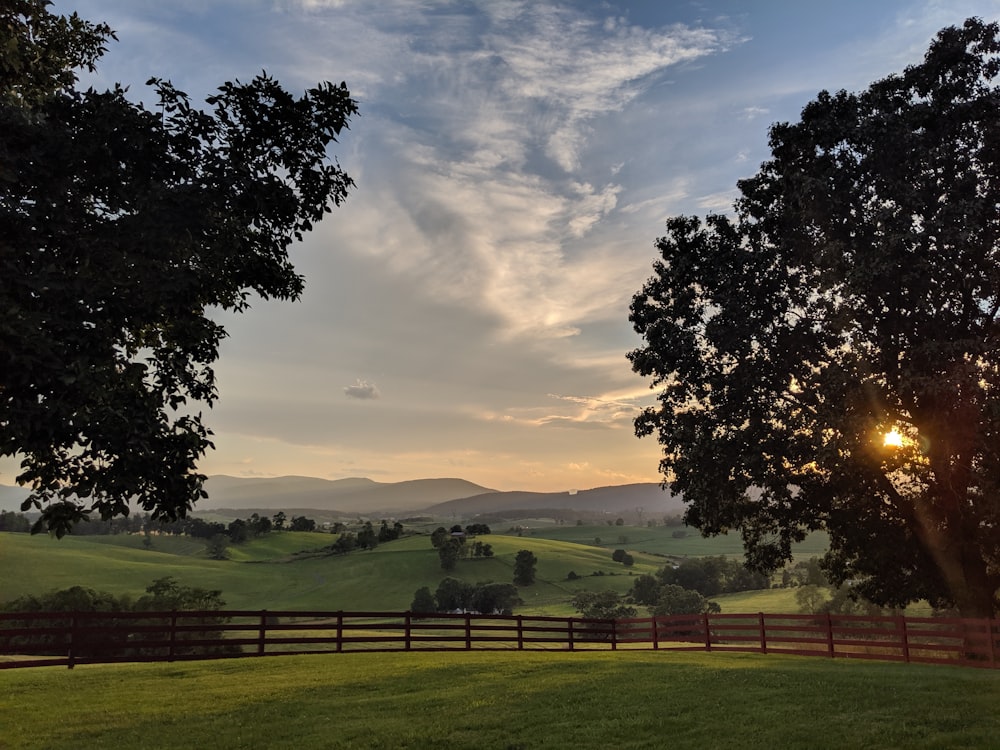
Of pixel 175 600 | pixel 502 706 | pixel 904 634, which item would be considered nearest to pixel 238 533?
pixel 175 600

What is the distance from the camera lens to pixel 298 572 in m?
127

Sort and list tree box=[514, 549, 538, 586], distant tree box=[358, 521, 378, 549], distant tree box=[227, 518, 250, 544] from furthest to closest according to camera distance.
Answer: distant tree box=[227, 518, 250, 544]
distant tree box=[358, 521, 378, 549]
tree box=[514, 549, 538, 586]

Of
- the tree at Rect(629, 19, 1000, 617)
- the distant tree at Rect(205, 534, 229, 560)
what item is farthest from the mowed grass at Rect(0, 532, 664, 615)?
the tree at Rect(629, 19, 1000, 617)

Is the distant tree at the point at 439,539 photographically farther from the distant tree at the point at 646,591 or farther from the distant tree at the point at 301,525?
the distant tree at the point at 301,525

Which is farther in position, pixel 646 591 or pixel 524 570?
pixel 524 570

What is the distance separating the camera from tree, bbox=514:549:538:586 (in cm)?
12381

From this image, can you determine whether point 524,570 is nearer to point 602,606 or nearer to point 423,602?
point 423,602

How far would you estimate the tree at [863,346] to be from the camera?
19.4 metres

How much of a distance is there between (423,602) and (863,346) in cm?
9533

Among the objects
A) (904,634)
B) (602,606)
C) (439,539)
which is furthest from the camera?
(439,539)

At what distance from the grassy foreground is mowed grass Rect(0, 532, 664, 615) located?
88.4m

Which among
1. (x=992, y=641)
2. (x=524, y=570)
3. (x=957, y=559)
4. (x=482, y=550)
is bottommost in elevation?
(x=524, y=570)

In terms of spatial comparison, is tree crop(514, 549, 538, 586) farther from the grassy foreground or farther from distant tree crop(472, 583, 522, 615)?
the grassy foreground

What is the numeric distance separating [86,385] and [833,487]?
23425 mm
